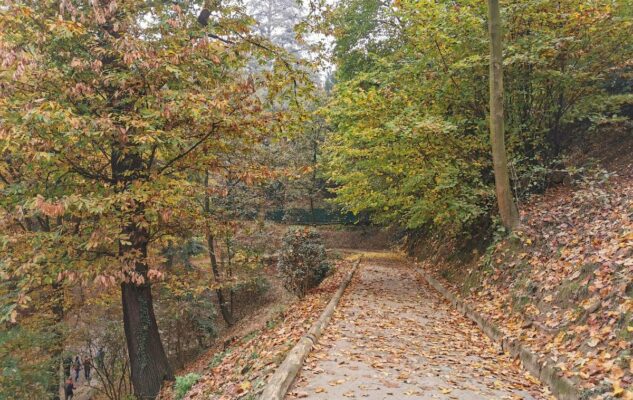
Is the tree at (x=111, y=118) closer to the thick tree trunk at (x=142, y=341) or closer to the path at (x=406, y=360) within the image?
the thick tree trunk at (x=142, y=341)

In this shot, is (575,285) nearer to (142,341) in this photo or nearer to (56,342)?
(142,341)

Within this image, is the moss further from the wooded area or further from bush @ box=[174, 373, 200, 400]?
bush @ box=[174, 373, 200, 400]

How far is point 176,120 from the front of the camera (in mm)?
7266

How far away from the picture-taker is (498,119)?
851 cm

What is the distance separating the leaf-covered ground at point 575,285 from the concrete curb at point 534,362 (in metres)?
0.10

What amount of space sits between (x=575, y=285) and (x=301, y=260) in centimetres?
589

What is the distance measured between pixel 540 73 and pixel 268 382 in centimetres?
902

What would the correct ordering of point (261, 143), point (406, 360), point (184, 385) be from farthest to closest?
point (261, 143) < point (184, 385) < point (406, 360)

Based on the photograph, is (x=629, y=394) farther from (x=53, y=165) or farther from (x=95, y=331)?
(x=95, y=331)

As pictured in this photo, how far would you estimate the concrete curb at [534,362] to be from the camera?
4.33 meters

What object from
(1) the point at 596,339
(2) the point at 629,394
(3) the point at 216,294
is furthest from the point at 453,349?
(3) the point at 216,294

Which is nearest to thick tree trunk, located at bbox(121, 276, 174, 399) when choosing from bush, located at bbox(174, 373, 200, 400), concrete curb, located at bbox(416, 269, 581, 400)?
bush, located at bbox(174, 373, 200, 400)

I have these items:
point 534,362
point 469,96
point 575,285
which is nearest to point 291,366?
point 534,362

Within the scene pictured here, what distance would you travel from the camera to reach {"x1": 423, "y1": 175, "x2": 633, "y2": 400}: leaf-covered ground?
439 centimetres
